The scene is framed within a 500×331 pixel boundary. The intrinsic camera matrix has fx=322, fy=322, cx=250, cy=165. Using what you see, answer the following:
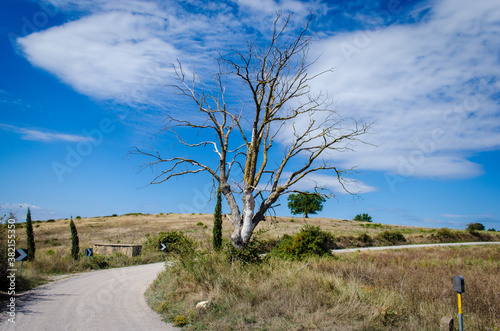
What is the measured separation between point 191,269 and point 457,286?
7.15m

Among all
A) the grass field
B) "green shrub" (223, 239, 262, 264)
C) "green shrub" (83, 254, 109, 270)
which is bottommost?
"green shrub" (83, 254, 109, 270)

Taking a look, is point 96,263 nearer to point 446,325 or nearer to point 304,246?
point 304,246

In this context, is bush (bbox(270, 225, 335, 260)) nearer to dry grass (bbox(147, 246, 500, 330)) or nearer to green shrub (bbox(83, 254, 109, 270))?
dry grass (bbox(147, 246, 500, 330))

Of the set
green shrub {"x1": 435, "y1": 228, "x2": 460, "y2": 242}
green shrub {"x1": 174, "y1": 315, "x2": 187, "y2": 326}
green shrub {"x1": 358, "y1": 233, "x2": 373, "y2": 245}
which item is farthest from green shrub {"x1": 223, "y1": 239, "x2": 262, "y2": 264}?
green shrub {"x1": 435, "y1": 228, "x2": 460, "y2": 242}

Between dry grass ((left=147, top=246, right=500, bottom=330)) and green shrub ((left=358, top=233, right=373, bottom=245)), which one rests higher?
dry grass ((left=147, top=246, right=500, bottom=330))

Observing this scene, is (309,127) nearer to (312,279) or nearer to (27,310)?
(312,279)

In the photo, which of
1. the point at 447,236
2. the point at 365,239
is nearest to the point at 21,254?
the point at 365,239

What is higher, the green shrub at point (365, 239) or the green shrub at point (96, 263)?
the green shrub at point (96, 263)

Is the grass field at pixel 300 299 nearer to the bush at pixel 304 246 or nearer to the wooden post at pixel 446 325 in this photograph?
the wooden post at pixel 446 325

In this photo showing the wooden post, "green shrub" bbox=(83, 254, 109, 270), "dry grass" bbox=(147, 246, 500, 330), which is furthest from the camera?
"green shrub" bbox=(83, 254, 109, 270)

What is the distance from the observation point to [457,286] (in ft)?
19.8

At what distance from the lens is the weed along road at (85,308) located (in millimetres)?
7461

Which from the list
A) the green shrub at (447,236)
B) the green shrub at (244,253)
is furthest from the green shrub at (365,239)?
the green shrub at (244,253)

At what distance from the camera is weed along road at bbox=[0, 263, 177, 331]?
7.46 metres
